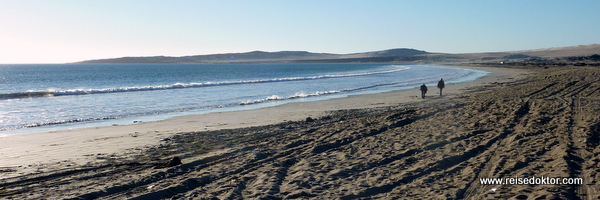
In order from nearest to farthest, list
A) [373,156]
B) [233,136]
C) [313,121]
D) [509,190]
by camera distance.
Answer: [509,190]
[373,156]
[233,136]
[313,121]

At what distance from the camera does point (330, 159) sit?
7.14 m

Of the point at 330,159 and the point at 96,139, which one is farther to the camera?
the point at 96,139

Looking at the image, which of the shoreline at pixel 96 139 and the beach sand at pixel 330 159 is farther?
the shoreline at pixel 96 139

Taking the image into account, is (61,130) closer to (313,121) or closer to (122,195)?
(313,121)

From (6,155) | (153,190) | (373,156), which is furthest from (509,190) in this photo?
(6,155)

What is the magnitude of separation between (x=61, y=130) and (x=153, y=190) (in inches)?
340

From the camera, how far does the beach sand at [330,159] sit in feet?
18.1

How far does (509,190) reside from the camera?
5.03m

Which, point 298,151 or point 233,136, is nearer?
point 298,151

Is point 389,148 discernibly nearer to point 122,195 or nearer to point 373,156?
point 373,156

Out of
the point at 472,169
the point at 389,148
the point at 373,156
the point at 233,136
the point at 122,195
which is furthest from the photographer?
the point at 233,136

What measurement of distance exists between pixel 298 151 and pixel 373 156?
1.44 metres

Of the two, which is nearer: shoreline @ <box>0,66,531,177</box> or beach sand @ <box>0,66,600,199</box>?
beach sand @ <box>0,66,600,199</box>

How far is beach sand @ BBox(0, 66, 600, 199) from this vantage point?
18.1ft
